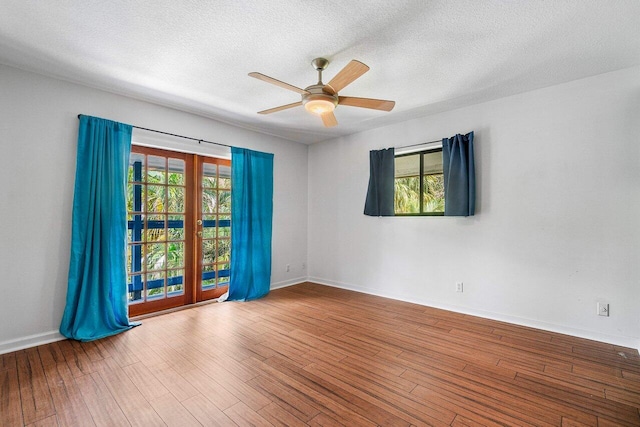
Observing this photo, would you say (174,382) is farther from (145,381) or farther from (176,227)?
(176,227)

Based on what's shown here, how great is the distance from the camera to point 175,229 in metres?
3.88

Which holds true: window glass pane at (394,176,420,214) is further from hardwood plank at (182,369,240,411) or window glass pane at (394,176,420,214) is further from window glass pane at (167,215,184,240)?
hardwood plank at (182,369,240,411)

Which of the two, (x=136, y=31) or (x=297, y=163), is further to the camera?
(x=297, y=163)

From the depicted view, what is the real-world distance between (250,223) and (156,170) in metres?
1.44

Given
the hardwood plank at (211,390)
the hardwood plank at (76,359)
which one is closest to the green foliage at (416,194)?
the hardwood plank at (211,390)

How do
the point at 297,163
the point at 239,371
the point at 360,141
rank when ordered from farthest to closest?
1. the point at 297,163
2. the point at 360,141
3. the point at 239,371

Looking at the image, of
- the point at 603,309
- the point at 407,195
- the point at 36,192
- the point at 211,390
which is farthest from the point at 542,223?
the point at 36,192

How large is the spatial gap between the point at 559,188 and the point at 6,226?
5438mm

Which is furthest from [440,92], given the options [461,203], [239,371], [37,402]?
[37,402]

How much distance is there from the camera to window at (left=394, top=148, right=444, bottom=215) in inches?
156

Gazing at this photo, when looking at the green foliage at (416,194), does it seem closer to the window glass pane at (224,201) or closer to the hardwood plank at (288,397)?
the window glass pane at (224,201)

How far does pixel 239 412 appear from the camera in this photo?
6.07ft

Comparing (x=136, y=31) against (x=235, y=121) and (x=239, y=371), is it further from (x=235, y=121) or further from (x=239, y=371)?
(x=239, y=371)

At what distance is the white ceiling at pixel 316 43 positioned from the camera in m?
1.96
